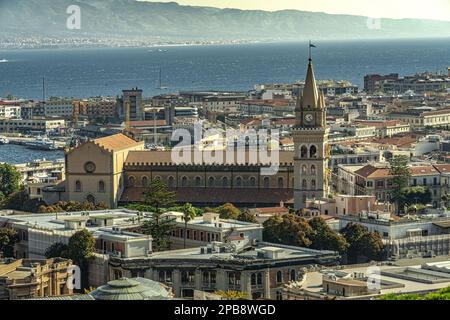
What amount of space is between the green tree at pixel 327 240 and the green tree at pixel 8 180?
15899mm

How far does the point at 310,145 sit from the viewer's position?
37219 millimetres

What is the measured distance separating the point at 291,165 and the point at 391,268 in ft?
47.6

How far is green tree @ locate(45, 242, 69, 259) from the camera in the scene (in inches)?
1099

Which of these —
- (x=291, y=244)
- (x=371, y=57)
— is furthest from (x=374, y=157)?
(x=371, y=57)

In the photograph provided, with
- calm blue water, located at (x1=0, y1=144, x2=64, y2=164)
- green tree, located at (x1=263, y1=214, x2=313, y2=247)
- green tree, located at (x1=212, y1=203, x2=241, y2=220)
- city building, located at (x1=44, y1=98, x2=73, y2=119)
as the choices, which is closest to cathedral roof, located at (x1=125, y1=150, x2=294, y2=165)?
green tree, located at (x1=212, y1=203, x2=241, y2=220)

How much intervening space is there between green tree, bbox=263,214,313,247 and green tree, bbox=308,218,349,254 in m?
0.13

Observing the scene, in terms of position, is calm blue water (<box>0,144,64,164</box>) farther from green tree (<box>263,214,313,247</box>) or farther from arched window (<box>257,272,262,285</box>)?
arched window (<box>257,272,262,285</box>)

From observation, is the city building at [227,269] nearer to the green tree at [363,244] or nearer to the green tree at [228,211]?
the green tree at [363,244]

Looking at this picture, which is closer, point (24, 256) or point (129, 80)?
point (24, 256)

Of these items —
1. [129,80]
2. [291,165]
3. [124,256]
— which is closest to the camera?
[124,256]

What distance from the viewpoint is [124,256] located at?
27359 mm
